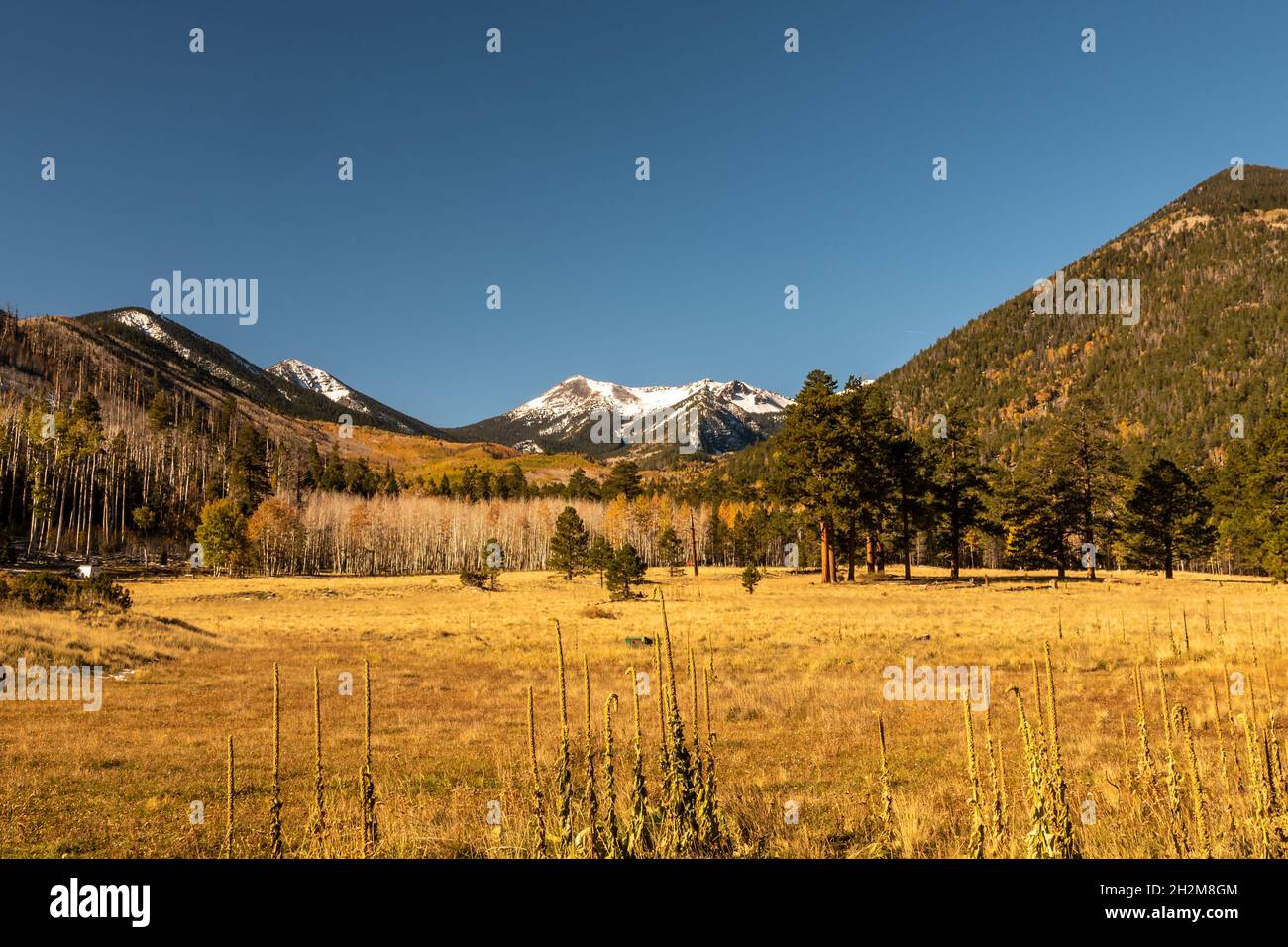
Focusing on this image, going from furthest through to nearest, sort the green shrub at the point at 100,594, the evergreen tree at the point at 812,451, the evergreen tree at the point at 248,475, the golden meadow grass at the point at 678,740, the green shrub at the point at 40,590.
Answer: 1. the evergreen tree at the point at 248,475
2. the evergreen tree at the point at 812,451
3. the green shrub at the point at 100,594
4. the green shrub at the point at 40,590
5. the golden meadow grass at the point at 678,740

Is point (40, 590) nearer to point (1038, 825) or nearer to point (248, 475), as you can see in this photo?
point (1038, 825)

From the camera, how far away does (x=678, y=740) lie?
5699 mm

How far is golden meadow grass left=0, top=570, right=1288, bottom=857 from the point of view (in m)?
5.74

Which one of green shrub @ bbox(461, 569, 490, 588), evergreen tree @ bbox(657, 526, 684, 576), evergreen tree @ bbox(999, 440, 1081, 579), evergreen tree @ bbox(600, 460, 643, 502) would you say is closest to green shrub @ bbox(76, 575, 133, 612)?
green shrub @ bbox(461, 569, 490, 588)

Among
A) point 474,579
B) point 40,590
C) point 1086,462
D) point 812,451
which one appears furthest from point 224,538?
point 1086,462

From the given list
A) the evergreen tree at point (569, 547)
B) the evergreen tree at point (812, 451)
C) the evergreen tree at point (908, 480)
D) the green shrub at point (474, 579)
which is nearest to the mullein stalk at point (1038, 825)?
the evergreen tree at point (812, 451)

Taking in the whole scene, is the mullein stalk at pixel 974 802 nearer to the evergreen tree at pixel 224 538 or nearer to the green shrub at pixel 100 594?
the green shrub at pixel 100 594

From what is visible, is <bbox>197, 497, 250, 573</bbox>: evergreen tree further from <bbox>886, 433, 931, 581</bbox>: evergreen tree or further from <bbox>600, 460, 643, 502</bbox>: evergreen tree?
<bbox>886, 433, 931, 581</bbox>: evergreen tree

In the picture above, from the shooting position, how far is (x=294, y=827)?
27.4 ft

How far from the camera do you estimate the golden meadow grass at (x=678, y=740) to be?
5.74m
